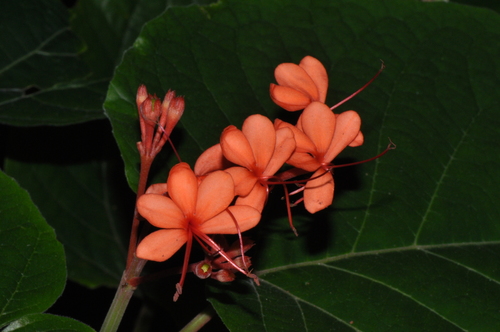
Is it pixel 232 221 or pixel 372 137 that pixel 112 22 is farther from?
pixel 232 221

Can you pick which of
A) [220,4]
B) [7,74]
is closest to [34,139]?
[7,74]

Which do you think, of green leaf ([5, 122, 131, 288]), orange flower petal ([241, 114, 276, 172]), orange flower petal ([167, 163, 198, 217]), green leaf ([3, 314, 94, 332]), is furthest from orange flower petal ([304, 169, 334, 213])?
green leaf ([5, 122, 131, 288])

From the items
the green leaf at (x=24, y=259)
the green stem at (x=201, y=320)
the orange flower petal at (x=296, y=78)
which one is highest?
the orange flower petal at (x=296, y=78)

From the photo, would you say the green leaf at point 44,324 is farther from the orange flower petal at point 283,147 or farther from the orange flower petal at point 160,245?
the orange flower petal at point 283,147

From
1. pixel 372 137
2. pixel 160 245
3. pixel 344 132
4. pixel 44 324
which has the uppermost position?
pixel 344 132

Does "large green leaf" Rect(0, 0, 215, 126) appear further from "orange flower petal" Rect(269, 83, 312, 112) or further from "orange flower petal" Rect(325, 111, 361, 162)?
"orange flower petal" Rect(325, 111, 361, 162)

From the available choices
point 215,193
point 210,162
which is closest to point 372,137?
point 210,162

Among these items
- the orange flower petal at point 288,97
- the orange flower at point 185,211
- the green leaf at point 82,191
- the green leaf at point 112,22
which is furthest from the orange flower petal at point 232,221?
the green leaf at point 112,22
